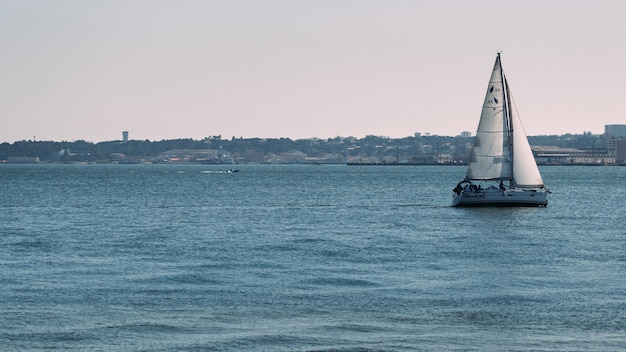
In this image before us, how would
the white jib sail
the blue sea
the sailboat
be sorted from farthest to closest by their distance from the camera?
the white jib sail
the sailboat
the blue sea

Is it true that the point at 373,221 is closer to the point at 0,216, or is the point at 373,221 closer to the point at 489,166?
the point at 489,166

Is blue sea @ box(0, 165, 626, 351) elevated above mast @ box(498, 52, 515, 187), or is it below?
below

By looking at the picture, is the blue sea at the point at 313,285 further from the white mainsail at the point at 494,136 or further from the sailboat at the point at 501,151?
the white mainsail at the point at 494,136

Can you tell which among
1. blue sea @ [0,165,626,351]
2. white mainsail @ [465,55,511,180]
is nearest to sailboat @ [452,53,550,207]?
white mainsail @ [465,55,511,180]

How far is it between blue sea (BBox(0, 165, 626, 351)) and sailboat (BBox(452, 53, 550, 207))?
10818 mm

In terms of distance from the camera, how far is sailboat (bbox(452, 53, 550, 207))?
87875mm

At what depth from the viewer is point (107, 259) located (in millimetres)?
49438

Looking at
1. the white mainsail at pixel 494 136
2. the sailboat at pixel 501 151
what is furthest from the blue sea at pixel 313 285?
the white mainsail at pixel 494 136

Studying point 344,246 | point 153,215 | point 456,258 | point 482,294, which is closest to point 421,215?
point 153,215

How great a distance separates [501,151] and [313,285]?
5108cm

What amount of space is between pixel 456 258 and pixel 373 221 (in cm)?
2693

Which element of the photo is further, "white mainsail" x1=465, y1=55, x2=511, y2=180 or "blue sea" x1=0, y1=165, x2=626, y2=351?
"white mainsail" x1=465, y1=55, x2=511, y2=180

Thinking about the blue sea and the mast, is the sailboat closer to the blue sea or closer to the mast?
the mast

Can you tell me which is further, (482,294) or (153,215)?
(153,215)
